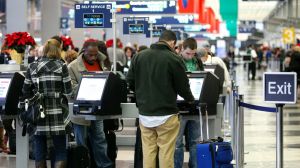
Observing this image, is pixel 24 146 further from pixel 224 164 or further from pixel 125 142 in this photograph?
pixel 125 142

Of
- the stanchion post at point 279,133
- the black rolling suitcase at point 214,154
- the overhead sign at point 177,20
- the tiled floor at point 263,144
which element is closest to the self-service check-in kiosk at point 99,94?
the black rolling suitcase at point 214,154

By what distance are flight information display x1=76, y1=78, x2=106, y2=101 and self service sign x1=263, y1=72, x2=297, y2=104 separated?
2019mm

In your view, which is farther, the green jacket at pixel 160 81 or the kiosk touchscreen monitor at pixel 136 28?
the kiosk touchscreen monitor at pixel 136 28

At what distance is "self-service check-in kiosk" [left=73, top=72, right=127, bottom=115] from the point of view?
8.81 m

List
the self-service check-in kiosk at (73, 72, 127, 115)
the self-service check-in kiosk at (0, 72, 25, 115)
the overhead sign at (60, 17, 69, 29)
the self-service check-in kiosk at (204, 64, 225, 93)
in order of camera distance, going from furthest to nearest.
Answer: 1. the overhead sign at (60, 17, 69, 29)
2. the self-service check-in kiosk at (204, 64, 225, 93)
3. the self-service check-in kiosk at (0, 72, 25, 115)
4. the self-service check-in kiosk at (73, 72, 127, 115)

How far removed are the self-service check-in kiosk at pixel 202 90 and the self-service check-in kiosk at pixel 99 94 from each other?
2.46 feet

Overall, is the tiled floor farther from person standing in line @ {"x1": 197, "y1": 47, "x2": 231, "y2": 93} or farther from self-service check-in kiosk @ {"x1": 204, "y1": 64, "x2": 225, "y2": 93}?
self-service check-in kiosk @ {"x1": 204, "y1": 64, "x2": 225, "y2": 93}

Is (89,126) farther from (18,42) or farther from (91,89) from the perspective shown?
(18,42)

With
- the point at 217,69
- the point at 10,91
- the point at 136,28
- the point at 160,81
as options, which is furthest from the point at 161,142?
the point at 136,28

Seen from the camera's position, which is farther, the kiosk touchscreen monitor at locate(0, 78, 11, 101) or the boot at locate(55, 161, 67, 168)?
the kiosk touchscreen monitor at locate(0, 78, 11, 101)

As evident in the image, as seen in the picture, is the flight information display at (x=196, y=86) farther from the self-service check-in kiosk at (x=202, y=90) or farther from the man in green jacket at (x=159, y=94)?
the man in green jacket at (x=159, y=94)

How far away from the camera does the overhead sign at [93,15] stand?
12.5 meters

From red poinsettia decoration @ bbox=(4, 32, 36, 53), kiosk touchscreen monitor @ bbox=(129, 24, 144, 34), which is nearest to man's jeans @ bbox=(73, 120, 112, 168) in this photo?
red poinsettia decoration @ bbox=(4, 32, 36, 53)

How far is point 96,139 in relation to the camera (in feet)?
31.7
